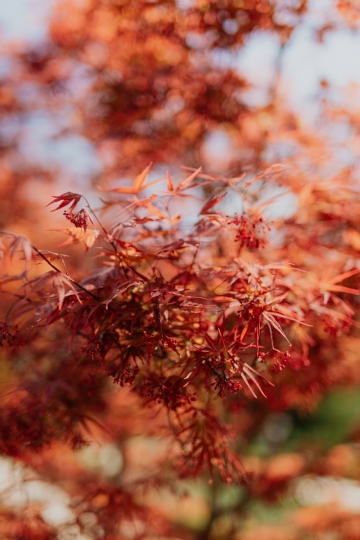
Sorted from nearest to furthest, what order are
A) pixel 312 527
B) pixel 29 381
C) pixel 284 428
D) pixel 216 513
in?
pixel 29 381 < pixel 312 527 < pixel 216 513 < pixel 284 428

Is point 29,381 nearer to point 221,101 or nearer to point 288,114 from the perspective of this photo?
point 221,101

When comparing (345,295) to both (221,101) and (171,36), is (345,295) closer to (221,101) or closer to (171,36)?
(221,101)


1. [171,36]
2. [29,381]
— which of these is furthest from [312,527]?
[171,36]

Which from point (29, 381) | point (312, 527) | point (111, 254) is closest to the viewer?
point (111, 254)

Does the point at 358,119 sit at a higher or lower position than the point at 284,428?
higher

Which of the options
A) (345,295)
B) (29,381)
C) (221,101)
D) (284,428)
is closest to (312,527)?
(345,295)

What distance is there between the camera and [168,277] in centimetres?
197

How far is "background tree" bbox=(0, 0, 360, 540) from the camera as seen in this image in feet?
3.32

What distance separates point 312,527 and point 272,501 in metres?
0.26

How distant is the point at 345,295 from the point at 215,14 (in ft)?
4.38

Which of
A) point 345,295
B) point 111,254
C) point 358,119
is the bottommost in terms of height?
point 345,295

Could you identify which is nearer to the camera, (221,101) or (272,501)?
(221,101)

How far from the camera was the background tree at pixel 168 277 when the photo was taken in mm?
1012

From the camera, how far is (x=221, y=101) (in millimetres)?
1922
